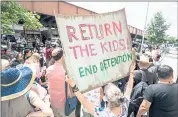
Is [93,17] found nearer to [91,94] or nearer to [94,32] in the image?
[94,32]

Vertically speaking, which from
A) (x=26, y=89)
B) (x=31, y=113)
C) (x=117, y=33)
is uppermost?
(x=117, y=33)

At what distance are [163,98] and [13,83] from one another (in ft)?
5.10

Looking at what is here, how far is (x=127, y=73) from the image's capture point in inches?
120

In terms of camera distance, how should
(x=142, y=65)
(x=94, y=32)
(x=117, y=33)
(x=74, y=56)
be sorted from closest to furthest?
(x=74, y=56)
(x=94, y=32)
(x=117, y=33)
(x=142, y=65)

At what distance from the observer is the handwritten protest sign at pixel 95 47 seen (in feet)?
7.90

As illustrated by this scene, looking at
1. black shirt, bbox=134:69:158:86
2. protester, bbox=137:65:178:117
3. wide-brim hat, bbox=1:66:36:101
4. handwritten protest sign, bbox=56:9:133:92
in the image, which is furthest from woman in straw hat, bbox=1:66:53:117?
black shirt, bbox=134:69:158:86

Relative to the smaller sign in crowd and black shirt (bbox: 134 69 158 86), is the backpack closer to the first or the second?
the smaller sign in crowd

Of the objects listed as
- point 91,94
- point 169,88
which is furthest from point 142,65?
point 169,88

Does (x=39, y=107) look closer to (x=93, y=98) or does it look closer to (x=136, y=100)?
(x=136, y=100)

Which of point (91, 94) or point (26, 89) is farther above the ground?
point (26, 89)

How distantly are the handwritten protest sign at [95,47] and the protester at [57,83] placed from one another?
50 cm

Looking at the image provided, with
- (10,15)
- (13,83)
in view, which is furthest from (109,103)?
(10,15)

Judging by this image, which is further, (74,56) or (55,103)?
(55,103)

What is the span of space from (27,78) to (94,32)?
88 centimetres
